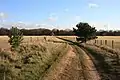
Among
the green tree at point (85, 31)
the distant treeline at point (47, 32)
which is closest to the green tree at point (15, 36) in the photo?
the green tree at point (85, 31)

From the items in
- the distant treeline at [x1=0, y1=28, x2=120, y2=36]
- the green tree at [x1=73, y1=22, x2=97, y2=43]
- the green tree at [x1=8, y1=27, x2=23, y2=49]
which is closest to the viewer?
the green tree at [x1=8, y1=27, x2=23, y2=49]

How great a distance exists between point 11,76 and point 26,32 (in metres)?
148

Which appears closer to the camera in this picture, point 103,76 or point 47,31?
point 103,76

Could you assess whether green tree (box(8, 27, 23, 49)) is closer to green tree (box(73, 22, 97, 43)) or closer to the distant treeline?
green tree (box(73, 22, 97, 43))

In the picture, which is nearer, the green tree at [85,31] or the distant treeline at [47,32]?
the green tree at [85,31]

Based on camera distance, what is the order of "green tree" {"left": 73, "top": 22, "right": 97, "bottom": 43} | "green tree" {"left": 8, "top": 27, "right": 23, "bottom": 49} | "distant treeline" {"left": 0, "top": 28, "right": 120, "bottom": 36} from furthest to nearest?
"distant treeline" {"left": 0, "top": 28, "right": 120, "bottom": 36}
"green tree" {"left": 73, "top": 22, "right": 97, "bottom": 43}
"green tree" {"left": 8, "top": 27, "right": 23, "bottom": 49}

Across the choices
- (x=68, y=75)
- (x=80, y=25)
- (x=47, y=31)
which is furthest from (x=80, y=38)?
(x=47, y=31)

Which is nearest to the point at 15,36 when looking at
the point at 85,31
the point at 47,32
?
the point at 85,31

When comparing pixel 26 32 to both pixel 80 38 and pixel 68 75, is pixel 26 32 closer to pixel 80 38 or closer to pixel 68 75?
pixel 80 38

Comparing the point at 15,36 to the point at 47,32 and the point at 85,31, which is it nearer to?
the point at 85,31

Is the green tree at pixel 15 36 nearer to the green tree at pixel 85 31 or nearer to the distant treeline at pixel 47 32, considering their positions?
the green tree at pixel 85 31

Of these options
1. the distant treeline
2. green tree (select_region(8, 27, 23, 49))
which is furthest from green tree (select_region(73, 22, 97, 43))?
the distant treeline

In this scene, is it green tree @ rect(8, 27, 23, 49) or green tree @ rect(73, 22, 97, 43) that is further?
green tree @ rect(73, 22, 97, 43)

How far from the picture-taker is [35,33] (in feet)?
536
